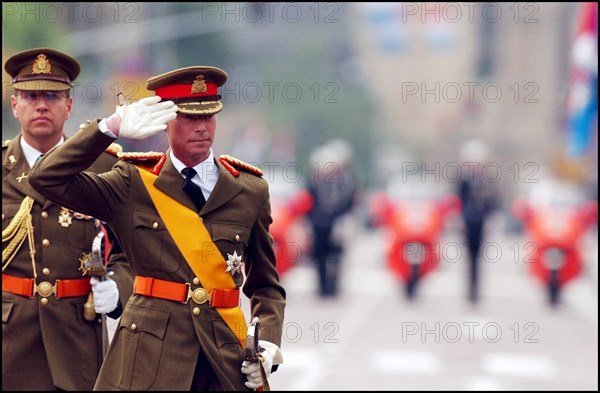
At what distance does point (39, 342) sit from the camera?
23.7 feet

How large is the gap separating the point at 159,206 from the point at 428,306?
14081 millimetres

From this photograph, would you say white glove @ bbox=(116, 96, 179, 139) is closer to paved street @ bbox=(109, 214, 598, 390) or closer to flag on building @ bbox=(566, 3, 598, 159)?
paved street @ bbox=(109, 214, 598, 390)

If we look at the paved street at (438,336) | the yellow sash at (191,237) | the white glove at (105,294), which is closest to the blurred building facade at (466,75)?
the paved street at (438,336)

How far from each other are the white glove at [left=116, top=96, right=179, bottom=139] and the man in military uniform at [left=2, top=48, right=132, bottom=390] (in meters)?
1.72

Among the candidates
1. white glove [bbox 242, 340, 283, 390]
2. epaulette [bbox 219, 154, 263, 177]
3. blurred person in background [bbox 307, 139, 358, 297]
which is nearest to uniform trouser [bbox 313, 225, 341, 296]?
blurred person in background [bbox 307, 139, 358, 297]

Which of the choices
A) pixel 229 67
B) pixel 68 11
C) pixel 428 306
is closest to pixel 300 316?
pixel 428 306

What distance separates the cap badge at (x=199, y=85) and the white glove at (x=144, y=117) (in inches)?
13.2

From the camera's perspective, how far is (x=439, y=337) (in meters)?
16.2

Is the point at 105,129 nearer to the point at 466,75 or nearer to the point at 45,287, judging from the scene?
the point at 45,287

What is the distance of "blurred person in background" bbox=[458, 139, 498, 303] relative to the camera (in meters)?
19.6

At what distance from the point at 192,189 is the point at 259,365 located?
0.73m

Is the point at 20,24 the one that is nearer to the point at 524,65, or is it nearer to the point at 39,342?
the point at 39,342

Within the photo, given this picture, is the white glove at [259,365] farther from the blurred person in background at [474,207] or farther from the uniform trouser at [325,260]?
the uniform trouser at [325,260]

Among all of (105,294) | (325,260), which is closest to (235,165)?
(105,294)
